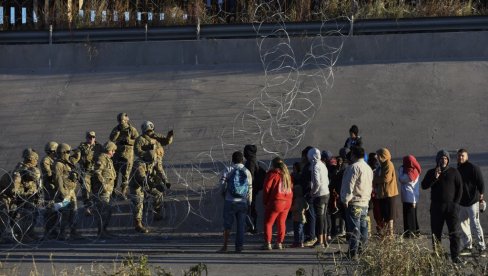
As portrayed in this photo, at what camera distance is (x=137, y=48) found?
21938 mm

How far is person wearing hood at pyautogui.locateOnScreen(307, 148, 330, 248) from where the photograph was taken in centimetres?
1577

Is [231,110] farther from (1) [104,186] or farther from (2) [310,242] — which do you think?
(2) [310,242]

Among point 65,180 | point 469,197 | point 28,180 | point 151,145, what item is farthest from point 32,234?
point 469,197

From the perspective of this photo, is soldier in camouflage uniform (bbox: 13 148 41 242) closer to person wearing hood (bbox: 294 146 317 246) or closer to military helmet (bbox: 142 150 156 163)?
military helmet (bbox: 142 150 156 163)

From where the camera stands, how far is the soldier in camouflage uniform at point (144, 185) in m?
17.2

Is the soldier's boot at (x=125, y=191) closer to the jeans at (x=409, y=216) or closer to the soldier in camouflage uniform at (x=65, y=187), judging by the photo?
the soldier in camouflage uniform at (x=65, y=187)

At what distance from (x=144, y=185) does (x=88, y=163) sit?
0.99 m

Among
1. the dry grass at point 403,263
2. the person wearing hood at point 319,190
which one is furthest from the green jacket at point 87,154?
the dry grass at point 403,263

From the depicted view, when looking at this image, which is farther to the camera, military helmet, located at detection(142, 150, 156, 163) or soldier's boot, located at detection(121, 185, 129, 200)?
military helmet, located at detection(142, 150, 156, 163)

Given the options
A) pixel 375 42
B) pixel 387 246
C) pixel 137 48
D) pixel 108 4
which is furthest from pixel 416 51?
pixel 387 246

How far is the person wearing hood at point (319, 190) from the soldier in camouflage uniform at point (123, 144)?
3482 mm

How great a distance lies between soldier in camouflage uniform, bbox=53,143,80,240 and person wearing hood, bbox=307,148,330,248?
3844mm

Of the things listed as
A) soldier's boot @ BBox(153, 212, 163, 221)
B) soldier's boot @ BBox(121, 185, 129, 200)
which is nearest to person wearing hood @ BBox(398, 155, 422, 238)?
soldier's boot @ BBox(153, 212, 163, 221)

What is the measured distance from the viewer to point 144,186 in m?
17.4
